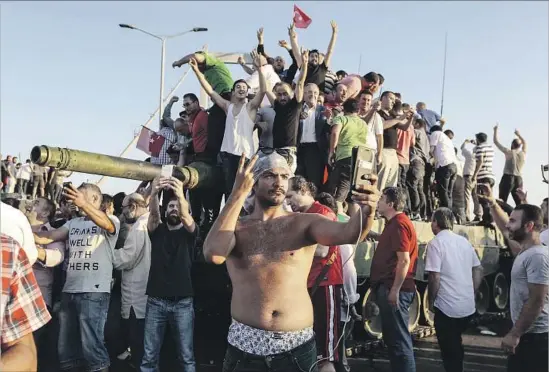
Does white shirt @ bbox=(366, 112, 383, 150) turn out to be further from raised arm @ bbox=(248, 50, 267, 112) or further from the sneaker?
the sneaker

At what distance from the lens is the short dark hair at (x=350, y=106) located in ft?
28.4

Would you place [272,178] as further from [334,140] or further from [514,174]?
[514,174]

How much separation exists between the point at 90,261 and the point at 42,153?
113 cm

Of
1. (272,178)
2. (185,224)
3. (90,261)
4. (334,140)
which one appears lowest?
(90,261)

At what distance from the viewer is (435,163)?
39.2ft

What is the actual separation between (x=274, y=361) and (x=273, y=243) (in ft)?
2.17

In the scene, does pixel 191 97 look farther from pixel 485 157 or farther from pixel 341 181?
pixel 485 157

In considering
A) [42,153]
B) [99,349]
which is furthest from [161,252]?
[42,153]

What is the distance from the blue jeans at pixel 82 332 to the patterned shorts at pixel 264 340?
9.52 ft

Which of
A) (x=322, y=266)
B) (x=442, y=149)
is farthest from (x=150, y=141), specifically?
(x=442, y=149)

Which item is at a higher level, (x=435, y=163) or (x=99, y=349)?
(x=435, y=163)

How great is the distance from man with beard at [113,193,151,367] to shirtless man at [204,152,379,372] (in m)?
3.08

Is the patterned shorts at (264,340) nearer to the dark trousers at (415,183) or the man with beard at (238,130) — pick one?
the man with beard at (238,130)

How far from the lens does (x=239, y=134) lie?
798 cm
